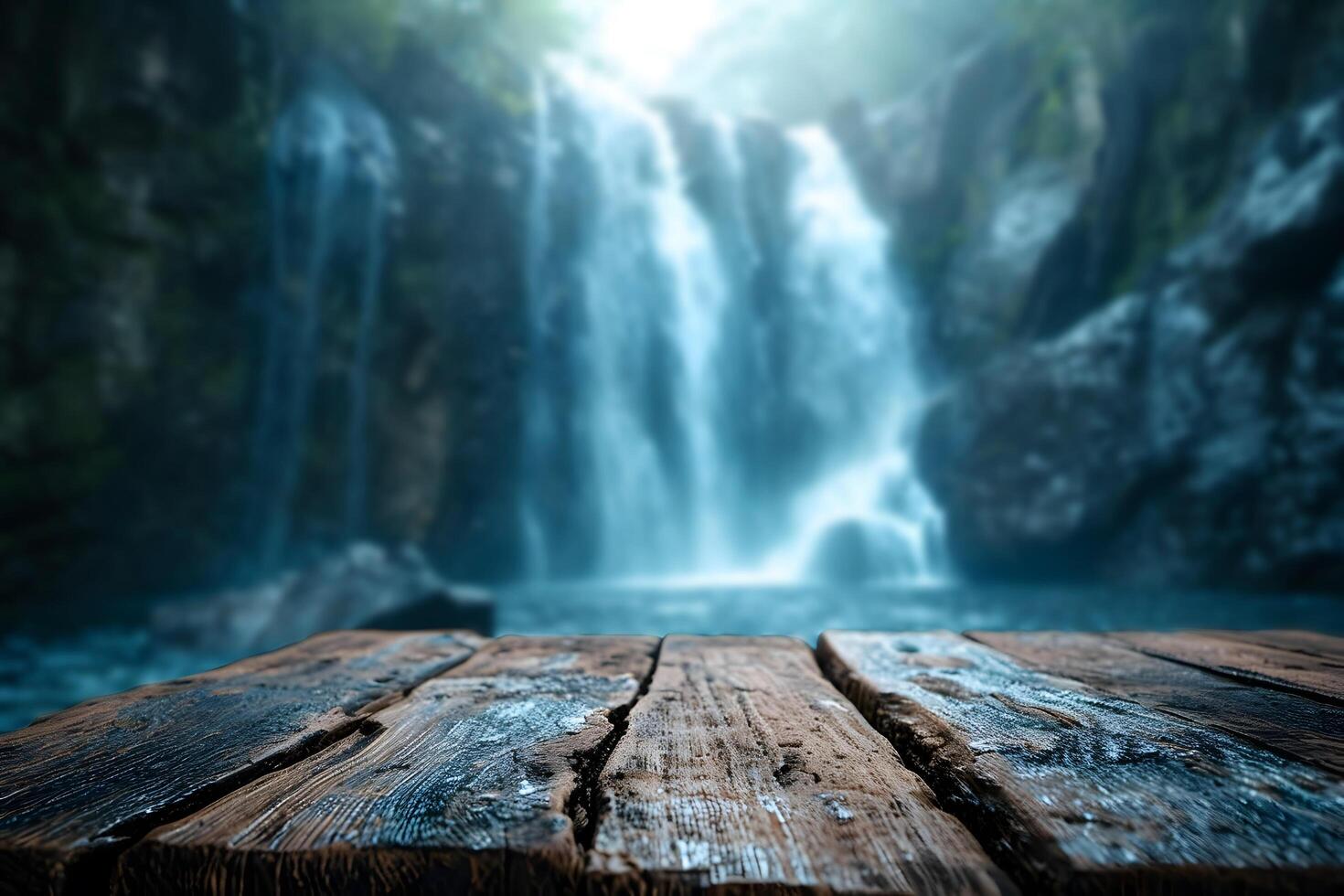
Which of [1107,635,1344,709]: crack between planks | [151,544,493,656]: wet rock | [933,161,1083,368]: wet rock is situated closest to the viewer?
[1107,635,1344,709]: crack between planks

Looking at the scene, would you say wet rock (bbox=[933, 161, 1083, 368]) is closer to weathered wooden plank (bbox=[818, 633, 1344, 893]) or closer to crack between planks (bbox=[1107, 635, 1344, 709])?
crack between planks (bbox=[1107, 635, 1344, 709])

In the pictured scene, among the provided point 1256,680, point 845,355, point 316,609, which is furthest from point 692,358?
point 1256,680

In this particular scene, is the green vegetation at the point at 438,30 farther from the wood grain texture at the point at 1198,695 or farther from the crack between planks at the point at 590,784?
the wood grain texture at the point at 1198,695

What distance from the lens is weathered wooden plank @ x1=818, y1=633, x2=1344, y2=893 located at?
1.91 feet

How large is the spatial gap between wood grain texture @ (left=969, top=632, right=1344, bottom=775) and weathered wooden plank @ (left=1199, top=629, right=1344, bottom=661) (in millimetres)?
355

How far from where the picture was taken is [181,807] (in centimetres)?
73

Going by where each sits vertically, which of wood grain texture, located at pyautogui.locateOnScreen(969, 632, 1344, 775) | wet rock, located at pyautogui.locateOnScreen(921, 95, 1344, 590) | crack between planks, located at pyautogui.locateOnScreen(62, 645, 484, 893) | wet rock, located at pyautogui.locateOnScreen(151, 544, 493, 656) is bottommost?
wet rock, located at pyautogui.locateOnScreen(151, 544, 493, 656)

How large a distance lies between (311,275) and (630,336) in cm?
803

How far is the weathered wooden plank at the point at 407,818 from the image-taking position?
61 centimetres

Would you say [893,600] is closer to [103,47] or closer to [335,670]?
[335,670]

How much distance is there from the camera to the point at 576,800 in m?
0.74

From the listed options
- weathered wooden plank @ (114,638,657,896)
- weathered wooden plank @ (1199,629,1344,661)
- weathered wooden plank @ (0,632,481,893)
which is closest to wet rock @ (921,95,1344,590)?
weathered wooden plank @ (1199,629,1344,661)

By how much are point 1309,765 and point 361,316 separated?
1433 centimetres

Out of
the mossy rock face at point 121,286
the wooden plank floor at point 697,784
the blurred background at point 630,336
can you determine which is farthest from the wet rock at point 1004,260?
the mossy rock face at point 121,286
